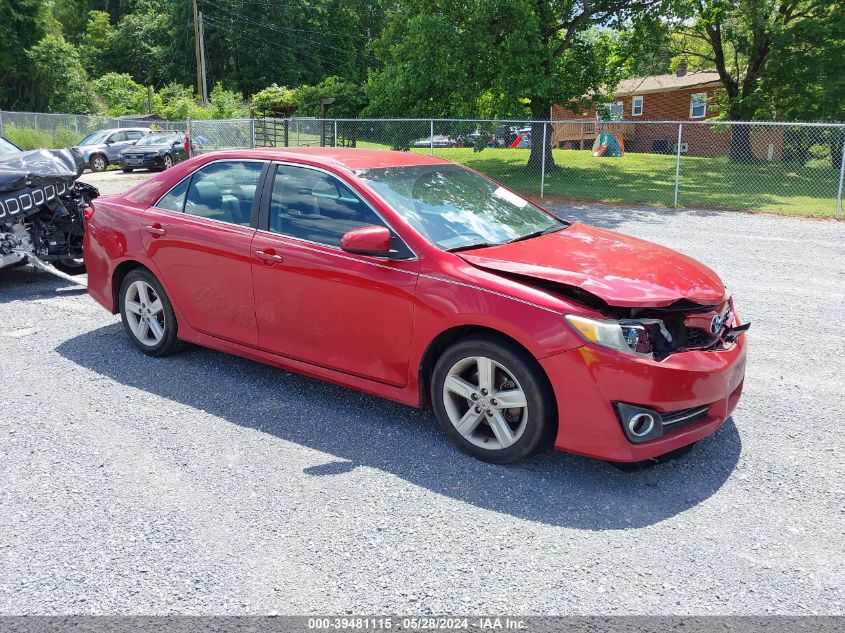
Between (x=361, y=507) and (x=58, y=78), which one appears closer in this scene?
(x=361, y=507)

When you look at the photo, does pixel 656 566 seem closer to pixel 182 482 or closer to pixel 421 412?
pixel 421 412

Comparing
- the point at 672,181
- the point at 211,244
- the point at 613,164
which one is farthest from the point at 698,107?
the point at 211,244

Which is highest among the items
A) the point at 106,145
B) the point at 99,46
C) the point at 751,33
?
the point at 99,46

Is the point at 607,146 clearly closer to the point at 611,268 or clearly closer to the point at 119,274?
the point at 119,274

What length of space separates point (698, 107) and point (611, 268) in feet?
153

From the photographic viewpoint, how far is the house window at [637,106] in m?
49.6

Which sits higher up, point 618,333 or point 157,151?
point 157,151

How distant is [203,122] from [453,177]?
70.8 ft

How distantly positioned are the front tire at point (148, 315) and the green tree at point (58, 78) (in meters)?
45.6

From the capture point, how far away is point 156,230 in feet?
17.4

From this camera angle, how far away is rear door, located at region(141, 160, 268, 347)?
4.86 metres

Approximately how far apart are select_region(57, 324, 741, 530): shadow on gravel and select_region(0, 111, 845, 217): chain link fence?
12.6 metres

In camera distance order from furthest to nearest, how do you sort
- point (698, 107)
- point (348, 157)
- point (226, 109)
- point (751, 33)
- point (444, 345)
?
point (698, 107), point (226, 109), point (751, 33), point (348, 157), point (444, 345)

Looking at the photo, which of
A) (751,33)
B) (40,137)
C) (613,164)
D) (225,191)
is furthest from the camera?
(751,33)
